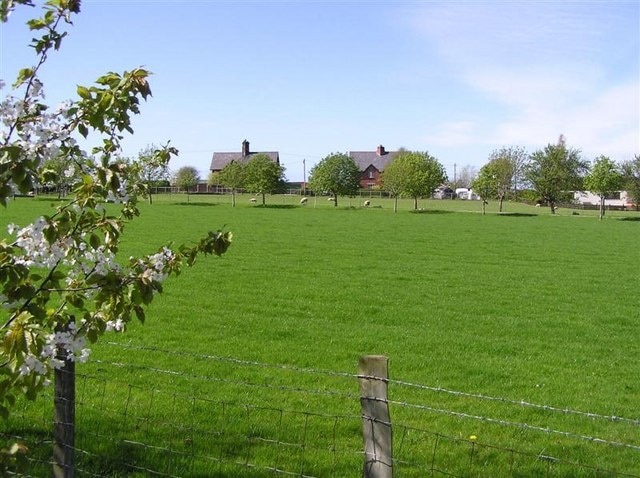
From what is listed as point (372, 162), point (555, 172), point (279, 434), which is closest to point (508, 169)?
point (555, 172)

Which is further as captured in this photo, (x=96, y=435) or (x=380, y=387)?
(x=96, y=435)

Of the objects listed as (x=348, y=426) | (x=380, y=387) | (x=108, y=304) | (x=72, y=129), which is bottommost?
(x=348, y=426)

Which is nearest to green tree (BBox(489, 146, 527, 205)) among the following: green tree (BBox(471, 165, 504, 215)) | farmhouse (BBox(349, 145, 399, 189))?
green tree (BBox(471, 165, 504, 215))

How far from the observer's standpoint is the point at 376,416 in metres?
3.53

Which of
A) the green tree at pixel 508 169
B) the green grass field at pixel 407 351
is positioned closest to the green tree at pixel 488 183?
the green tree at pixel 508 169

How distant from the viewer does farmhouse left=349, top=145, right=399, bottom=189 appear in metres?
124

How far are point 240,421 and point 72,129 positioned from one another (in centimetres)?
428

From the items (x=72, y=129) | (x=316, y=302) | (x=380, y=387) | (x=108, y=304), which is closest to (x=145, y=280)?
(x=108, y=304)

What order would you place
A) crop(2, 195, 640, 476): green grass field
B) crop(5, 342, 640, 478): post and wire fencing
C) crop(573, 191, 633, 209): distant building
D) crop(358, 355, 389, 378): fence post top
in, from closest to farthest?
1. crop(358, 355, 389, 378): fence post top
2. crop(5, 342, 640, 478): post and wire fencing
3. crop(2, 195, 640, 476): green grass field
4. crop(573, 191, 633, 209): distant building

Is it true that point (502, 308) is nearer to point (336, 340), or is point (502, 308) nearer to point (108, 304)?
point (336, 340)

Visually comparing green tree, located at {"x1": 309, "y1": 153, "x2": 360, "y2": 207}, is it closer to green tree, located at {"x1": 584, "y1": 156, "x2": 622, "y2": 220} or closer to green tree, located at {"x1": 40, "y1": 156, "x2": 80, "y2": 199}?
green tree, located at {"x1": 584, "y1": 156, "x2": 622, "y2": 220}

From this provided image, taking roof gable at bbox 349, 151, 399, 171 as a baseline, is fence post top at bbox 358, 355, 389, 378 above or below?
below

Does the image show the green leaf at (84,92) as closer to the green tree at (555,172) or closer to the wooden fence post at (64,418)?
the wooden fence post at (64,418)

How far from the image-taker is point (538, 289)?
54.1 ft
